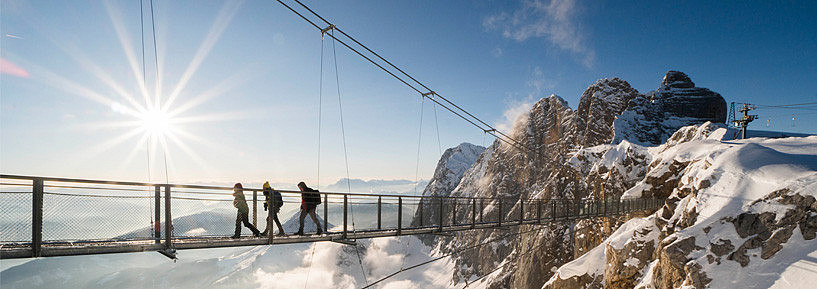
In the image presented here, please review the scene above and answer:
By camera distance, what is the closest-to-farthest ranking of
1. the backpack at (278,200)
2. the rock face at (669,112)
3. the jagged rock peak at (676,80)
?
1. the backpack at (278,200)
2. the rock face at (669,112)
3. the jagged rock peak at (676,80)

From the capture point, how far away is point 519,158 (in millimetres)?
115500

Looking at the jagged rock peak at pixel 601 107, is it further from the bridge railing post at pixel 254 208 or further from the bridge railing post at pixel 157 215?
the bridge railing post at pixel 157 215

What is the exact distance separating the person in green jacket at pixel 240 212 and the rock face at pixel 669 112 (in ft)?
240

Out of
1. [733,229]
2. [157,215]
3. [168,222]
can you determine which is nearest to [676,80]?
[733,229]

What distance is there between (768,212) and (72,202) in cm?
2093

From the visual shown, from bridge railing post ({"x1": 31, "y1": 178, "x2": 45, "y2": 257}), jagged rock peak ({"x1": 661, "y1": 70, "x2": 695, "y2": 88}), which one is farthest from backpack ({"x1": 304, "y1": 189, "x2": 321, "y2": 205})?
jagged rock peak ({"x1": 661, "y1": 70, "x2": 695, "y2": 88})

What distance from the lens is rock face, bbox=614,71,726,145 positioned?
66438 millimetres

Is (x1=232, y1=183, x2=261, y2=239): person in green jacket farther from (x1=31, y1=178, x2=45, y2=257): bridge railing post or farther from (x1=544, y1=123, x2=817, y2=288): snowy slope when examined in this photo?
(x1=544, y1=123, x2=817, y2=288): snowy slope

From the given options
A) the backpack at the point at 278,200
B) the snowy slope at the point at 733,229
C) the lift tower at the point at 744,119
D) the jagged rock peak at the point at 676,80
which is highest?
the jagged rock peak at the point at 676,80

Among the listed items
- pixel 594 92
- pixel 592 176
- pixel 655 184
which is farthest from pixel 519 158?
pixel 655 184

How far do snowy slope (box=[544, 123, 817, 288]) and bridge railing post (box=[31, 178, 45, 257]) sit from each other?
18321mm

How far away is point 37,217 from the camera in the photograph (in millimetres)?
4906

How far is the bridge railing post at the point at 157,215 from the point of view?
593 cm

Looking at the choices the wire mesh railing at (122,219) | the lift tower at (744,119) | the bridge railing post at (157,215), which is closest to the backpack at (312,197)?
the wire mesh railing at (122,219)
